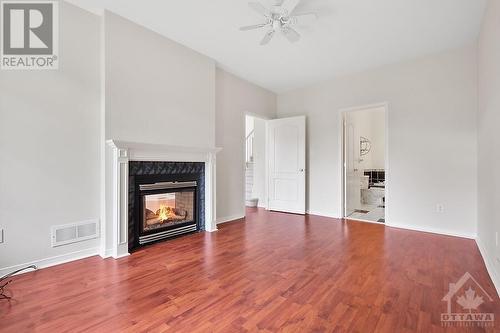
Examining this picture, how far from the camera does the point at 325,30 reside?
10.4 feet

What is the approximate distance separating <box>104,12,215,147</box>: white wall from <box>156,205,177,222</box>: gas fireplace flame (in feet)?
3.17

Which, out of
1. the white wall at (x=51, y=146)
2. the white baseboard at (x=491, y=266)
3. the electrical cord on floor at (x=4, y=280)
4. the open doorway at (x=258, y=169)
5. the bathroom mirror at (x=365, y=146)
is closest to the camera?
the electrical cord on floor at (x=4, y=280)

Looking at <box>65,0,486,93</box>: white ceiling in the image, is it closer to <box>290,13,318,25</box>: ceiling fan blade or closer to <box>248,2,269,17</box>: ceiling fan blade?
<box>290,13,318,25</box>: ceiling fan blade

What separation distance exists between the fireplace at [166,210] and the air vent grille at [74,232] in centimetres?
52

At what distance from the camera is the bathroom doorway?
Result: 492 cm

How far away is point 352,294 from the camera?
2012mm

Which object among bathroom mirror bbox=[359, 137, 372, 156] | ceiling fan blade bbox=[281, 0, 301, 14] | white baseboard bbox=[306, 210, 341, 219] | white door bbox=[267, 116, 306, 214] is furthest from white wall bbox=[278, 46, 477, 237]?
ceiling fan blade bbox=[281, 0, 301, 14]

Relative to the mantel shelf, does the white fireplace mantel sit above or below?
below

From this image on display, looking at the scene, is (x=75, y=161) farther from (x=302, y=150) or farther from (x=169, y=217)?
(x=302, y=150)

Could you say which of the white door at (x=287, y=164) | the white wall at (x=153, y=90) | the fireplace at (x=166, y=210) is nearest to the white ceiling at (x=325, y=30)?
the white wall at (x=153, y=90)

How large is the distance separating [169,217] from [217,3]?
9.32 feet

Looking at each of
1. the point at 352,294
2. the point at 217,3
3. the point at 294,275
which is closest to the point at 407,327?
the point at 352,294

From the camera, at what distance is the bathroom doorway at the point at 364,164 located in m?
4.92

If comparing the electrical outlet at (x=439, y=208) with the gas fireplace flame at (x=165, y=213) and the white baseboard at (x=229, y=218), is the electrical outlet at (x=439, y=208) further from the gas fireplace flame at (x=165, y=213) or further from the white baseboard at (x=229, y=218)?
the gas fireplace flame at (x=165, y=213)
